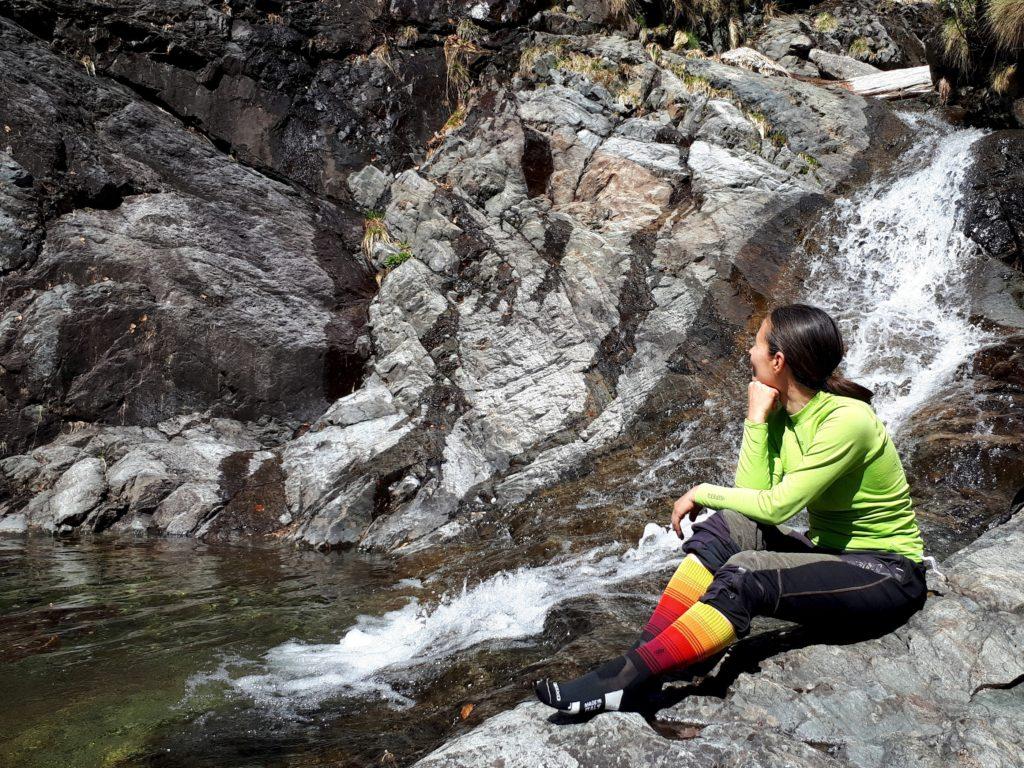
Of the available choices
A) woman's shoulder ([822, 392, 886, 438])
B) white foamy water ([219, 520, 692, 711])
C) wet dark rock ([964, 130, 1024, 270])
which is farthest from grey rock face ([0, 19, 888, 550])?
woman's shoulder ([822, 392, 886, 438])

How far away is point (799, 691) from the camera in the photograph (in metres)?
2.78

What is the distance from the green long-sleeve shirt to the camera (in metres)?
2.80

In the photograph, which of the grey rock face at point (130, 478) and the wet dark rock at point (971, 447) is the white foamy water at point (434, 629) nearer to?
the wet dark rock at point (971, 447)

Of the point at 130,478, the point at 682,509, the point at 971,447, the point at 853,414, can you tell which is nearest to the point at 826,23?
the point at 971,447

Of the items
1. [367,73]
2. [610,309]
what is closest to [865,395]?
[610,309]

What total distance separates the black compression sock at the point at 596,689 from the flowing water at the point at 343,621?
829mm

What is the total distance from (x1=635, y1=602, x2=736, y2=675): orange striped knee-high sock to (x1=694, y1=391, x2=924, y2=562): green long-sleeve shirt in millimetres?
520

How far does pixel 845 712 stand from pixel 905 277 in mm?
10740

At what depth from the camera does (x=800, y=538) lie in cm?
317

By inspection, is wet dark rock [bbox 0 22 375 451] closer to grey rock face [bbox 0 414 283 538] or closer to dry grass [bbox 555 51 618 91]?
grey rock face [bbox 0 414 283 538]

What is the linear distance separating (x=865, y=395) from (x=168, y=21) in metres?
17.4

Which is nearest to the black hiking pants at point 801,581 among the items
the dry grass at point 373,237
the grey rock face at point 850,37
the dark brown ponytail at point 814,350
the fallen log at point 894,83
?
the dark brown ponytail at point 814,350

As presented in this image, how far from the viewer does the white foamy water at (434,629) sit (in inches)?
158

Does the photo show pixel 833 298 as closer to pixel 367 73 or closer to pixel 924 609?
pixel 924 609
